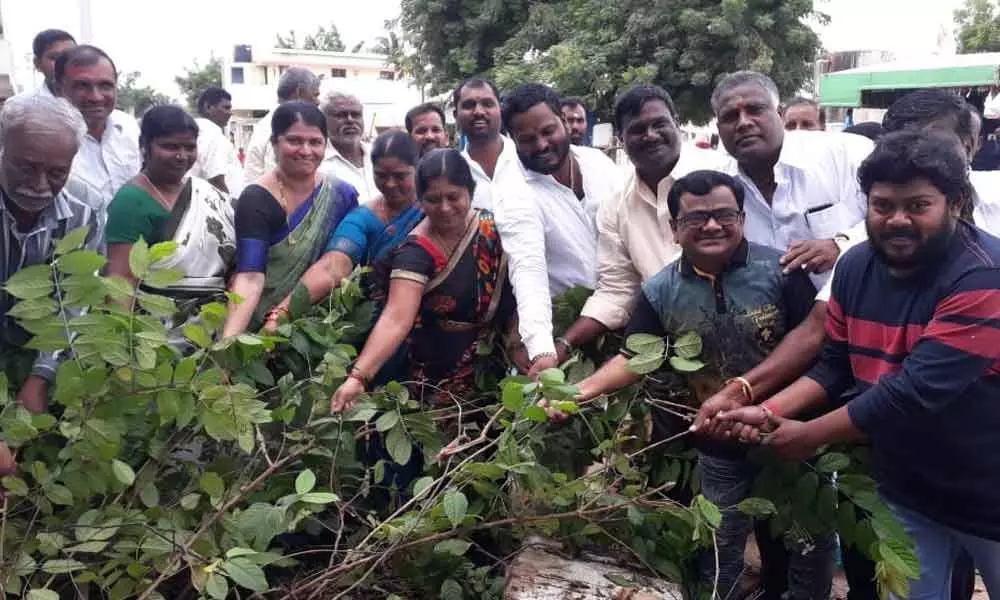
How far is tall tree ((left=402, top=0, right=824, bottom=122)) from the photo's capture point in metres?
15.3

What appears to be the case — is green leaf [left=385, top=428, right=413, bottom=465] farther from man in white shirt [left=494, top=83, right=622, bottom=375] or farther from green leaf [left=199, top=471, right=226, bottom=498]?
man in white shirt [left=494, top=83, right=622, bottom=375]

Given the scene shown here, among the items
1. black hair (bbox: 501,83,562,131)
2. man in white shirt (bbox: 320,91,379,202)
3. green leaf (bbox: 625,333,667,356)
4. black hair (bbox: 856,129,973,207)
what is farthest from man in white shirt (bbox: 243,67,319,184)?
black hair (bbox: 856,129,973,207)

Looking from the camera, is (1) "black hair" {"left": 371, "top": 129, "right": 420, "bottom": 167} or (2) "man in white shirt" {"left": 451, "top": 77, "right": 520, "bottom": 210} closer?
(1) "black hair" {"left": 371, "top": 129, "right": 420, "bottom": 167}

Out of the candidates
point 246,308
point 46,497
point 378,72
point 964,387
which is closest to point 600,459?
point 964,387

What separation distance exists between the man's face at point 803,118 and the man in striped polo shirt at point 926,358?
12.6ft

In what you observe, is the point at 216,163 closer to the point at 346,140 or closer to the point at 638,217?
the point at 346,140

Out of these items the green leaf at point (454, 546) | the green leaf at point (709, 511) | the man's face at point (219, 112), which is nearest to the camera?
the green leaf at point (709, 511)

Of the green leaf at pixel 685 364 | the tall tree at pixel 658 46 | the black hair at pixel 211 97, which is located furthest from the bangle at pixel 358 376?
the tall tree at pixel 658 46

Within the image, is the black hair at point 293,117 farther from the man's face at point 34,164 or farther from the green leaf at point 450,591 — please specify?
the green leaf at point 450,591

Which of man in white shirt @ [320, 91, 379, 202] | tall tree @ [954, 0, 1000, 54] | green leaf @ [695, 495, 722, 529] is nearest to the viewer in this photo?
green leaf @ [695, 495, 722, 529]

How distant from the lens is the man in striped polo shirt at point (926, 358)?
200 cm

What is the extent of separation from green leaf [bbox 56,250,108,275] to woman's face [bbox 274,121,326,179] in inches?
47.4

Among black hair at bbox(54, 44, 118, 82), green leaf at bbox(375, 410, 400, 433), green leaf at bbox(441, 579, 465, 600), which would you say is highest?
black hair at bbox(54, 44, 118, 82)

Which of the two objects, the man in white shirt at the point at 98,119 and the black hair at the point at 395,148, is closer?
the black hair at the point at 395,148
